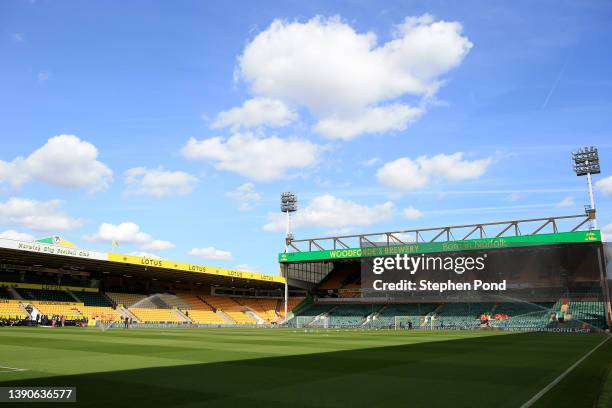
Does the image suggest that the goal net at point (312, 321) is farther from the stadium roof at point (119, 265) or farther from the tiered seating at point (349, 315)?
the stadium roof at point (119, 265)

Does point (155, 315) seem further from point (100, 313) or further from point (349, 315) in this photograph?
point (349, 315)

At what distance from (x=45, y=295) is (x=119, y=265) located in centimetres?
939

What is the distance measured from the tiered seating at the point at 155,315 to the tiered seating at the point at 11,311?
14.5 meters

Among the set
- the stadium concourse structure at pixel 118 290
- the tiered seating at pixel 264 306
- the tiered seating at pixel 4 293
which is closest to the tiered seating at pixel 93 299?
the stadium concourse structure at pixel 118 290

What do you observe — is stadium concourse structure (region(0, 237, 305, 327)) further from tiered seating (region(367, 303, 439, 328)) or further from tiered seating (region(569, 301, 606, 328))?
tiered seating (region(569, 301, 606, 328))

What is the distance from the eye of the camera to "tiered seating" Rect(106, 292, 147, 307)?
67125mm

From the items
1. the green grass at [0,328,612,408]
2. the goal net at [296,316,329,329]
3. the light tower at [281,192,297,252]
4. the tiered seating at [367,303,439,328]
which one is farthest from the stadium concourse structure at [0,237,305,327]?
the green grass at [0,328,612,408]

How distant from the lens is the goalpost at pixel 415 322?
63494mm

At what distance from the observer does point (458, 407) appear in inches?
348

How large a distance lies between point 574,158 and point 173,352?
198 ft

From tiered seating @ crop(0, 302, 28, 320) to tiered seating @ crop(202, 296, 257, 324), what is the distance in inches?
1177

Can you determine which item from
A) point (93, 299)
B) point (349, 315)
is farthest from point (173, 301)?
point (349, 315)

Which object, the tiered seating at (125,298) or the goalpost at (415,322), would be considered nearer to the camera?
the goalpost at (415,322)

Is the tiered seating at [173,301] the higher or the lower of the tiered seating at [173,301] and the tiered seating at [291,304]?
the higher
